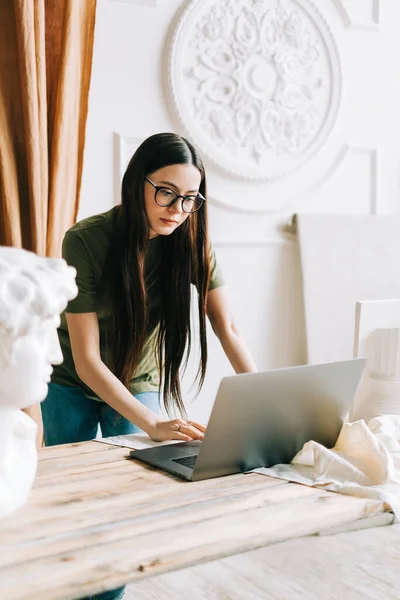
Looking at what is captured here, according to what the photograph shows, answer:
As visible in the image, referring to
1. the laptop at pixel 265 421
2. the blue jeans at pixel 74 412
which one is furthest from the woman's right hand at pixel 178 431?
the blue jeans at pixel 74 412

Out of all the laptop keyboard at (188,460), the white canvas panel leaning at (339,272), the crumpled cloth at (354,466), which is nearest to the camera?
the crumpled cloth at (354,466)

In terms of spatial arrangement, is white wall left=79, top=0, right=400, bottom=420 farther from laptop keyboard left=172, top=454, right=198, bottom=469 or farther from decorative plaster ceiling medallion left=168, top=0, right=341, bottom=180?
laptop keyboard left=172, top=454, right=198, bottom=469

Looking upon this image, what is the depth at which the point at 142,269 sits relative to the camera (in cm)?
197

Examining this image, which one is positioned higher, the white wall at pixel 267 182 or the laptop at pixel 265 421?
the white wall at pixel 267 182

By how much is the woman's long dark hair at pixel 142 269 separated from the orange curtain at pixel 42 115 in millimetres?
747

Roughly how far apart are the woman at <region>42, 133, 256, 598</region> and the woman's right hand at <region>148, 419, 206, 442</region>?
0.45ft

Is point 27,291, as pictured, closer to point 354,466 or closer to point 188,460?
point 188,460

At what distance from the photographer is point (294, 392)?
142cm

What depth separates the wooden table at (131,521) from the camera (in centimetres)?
96

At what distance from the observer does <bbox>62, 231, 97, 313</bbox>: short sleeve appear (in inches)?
74.0

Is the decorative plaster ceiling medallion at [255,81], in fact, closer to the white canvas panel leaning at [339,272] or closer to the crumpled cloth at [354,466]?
the white canvas panel leaning at [339,272]

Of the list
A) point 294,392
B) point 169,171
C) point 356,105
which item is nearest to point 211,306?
point 169,171

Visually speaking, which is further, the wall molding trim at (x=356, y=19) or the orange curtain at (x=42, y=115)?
the wall molding trim at (x=356, y=19)

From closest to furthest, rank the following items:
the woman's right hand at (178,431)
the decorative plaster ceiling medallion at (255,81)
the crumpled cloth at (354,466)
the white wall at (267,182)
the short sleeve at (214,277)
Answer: the crumpled cloth at (354,466), the woman's right hand at (178,431), the short sleeve at (214,277), the white wall at (267,182), the decorative plaster ceiling medallion at (255,81)
